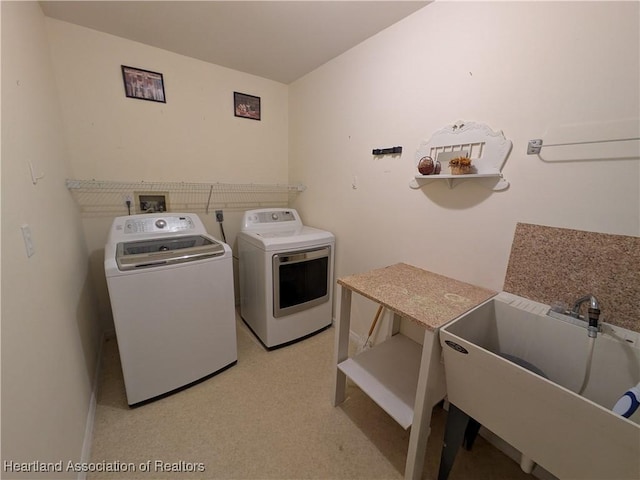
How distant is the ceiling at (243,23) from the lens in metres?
1.46

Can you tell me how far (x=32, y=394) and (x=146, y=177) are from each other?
5.53ft

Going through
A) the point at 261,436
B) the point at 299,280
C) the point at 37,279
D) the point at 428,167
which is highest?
the point at 428,167

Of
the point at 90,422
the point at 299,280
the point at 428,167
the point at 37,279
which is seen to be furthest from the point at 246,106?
the point at 90,422

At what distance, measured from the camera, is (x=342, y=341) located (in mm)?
1494

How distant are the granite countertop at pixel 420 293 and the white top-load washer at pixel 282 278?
642 millimetres

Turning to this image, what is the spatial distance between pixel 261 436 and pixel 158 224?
5.12ft

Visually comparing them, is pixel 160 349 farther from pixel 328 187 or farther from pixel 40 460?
pixel 328 187

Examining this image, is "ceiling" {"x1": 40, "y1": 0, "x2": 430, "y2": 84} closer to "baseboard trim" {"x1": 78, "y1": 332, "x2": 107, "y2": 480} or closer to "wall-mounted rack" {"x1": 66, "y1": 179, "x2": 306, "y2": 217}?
"wall-mounted rack" {"x1": 66, "y1": 179, "x2": 306, "y2": 217}

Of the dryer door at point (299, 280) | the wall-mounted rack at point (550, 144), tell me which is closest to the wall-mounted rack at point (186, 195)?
the dryer door at point (299, 280)

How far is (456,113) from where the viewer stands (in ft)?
4.54

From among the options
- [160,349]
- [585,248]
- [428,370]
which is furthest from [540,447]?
[160,349]

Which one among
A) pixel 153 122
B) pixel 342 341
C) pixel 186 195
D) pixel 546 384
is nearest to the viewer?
pixel 546 384

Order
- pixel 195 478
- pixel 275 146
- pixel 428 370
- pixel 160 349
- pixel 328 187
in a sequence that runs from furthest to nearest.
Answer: pixel 275 146 → pixel 328 187 → pixel 160 349 → pixel 195 478 → pixel 428 370

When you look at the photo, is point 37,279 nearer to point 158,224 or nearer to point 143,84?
point 158,224
